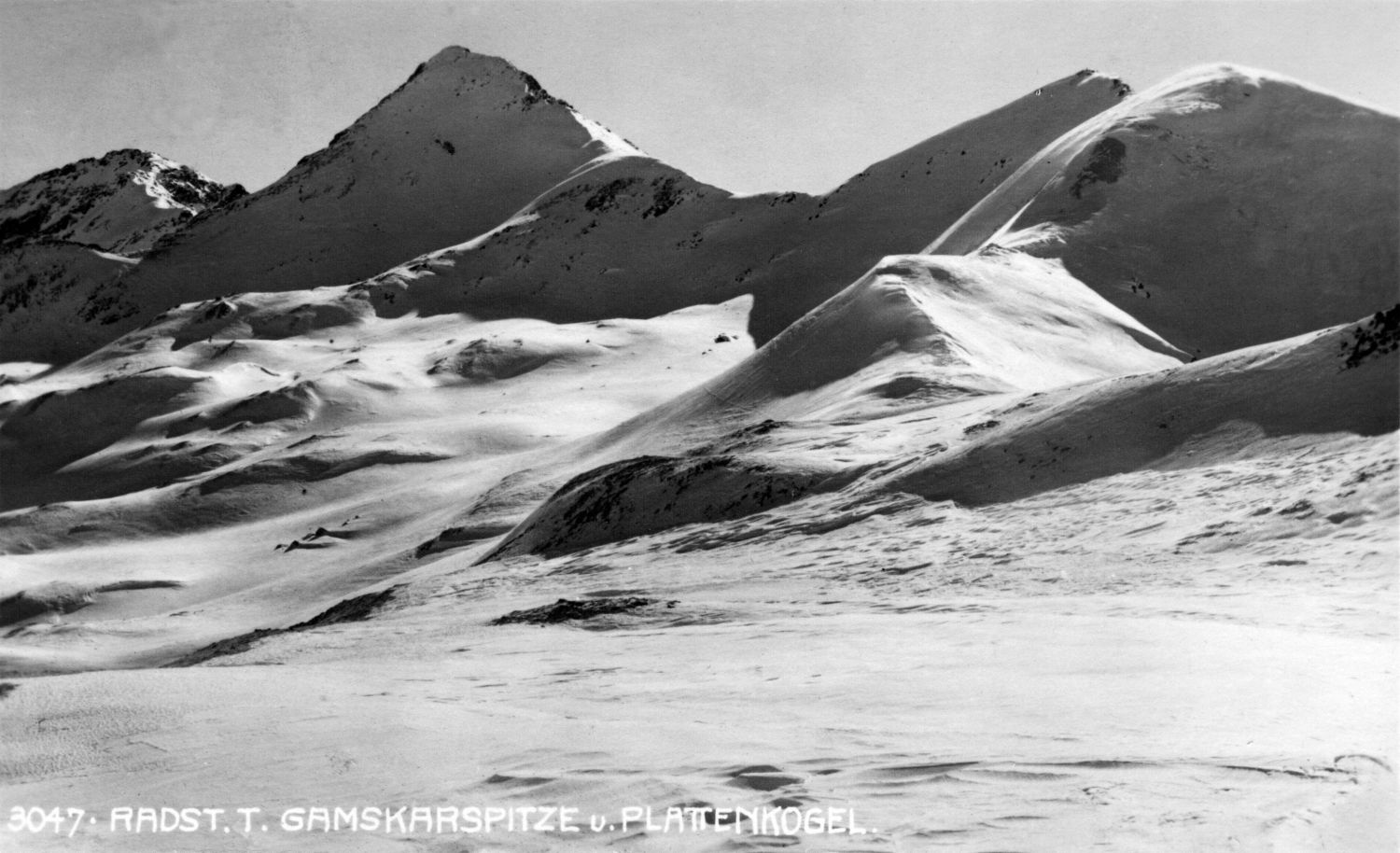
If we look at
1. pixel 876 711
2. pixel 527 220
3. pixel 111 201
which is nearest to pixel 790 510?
pixel 876 711

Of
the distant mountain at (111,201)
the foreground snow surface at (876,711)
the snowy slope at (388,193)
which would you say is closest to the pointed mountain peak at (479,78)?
the snowy slope at (388,193)

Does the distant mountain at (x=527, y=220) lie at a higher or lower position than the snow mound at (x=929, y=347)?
higher

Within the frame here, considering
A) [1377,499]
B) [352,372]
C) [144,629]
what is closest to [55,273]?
[352,372]

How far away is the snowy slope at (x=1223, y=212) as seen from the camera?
1234 inches

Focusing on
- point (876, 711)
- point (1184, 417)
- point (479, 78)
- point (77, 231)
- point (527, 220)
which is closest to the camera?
point (876, 711)

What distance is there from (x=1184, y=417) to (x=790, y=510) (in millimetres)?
4548

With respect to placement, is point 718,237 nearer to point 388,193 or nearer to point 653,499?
point 388,193

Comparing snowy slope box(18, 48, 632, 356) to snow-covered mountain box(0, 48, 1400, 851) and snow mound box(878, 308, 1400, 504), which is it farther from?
snow mound box(878, 308, 1400, 504)

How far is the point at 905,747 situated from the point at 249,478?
101ft

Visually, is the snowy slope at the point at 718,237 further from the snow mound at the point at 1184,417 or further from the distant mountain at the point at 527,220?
the snow mound at the point at 1184,417

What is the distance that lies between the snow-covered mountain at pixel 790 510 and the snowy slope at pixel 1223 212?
5.7 inches

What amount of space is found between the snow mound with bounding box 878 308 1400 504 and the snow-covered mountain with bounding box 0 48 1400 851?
0.18ft

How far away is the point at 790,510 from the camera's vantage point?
15.8 metres

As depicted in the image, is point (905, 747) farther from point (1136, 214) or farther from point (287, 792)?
point (1136, 214)
